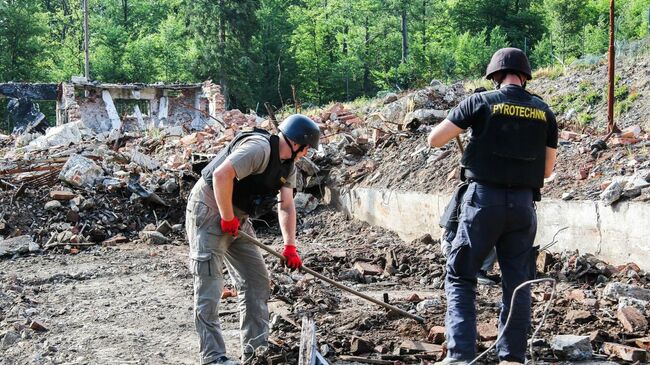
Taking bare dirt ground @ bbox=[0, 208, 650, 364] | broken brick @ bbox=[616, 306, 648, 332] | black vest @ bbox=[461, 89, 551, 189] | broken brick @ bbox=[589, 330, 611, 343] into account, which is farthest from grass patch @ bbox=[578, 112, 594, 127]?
black vest @ bbox=[461, 89, 551, 189]

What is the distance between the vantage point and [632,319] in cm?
486

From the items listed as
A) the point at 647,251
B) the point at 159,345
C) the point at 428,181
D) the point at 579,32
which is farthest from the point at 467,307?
the point at 579,32

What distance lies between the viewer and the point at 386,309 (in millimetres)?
5500

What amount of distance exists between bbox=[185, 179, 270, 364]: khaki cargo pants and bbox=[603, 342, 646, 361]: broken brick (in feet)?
7.40

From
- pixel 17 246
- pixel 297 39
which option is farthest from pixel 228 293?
pixel 297 39

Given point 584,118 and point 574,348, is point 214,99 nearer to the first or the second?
point 584,118

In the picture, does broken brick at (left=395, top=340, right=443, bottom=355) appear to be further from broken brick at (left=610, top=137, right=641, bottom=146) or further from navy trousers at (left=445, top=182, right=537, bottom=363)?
broken brick at (left=610, top=137, right=641, bottom=146)

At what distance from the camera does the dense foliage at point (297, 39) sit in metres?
38.0

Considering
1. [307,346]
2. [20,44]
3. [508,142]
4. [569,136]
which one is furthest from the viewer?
[20,44]

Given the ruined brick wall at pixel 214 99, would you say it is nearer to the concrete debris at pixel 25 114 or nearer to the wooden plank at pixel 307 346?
the concrete debris at pixel 25 114

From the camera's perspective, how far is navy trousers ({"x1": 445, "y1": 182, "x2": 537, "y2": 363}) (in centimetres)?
387

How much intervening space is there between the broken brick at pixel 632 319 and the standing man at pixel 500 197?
1.30 metres

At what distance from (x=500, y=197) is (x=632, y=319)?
178cm

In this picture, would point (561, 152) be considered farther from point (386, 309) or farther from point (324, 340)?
point (324, 340)
